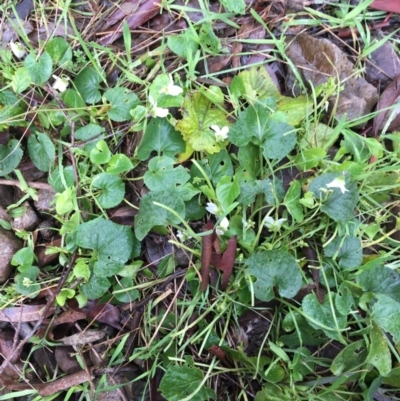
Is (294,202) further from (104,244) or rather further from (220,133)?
(104,244)

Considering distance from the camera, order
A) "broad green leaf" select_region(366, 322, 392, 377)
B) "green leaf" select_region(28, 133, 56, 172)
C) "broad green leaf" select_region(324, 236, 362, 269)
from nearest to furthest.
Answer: "broad green leaf" select_region(366, 322, 392, 377) → "broad green leaf" select_region(324, 236, 362, 269) → "green leaf" select_region(28, 133, 56, 172)

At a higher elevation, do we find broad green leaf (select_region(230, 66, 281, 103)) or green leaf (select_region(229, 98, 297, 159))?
broad green leaf (select_region(230, 66, 281, 103))

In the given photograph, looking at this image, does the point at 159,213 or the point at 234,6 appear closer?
the point at 159,213

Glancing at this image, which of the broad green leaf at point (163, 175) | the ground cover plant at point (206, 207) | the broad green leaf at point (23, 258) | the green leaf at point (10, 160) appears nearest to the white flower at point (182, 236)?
the ground cover plant at point (206, 207)

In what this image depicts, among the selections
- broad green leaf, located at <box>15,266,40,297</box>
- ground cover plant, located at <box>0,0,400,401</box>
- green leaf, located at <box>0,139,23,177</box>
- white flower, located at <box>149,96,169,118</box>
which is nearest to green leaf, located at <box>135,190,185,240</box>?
ground cover plant, located at <box>0,0,400,401</box>

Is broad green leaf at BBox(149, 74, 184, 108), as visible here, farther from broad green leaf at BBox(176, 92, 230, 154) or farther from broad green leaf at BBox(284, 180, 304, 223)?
broad green leaf at BBox(284, 180, 304, 223)

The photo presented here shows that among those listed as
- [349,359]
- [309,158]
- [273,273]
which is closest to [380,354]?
[349,359]
